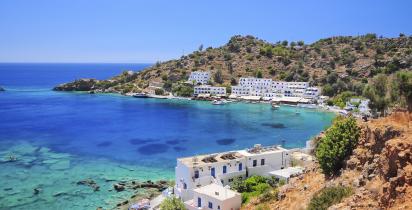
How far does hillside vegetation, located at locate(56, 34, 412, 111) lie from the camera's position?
12050 cm

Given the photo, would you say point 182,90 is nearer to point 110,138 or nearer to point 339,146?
point 110,138

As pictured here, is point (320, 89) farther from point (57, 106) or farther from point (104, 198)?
point (104, 198)

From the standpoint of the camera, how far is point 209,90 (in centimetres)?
13062

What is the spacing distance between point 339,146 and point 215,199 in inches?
443

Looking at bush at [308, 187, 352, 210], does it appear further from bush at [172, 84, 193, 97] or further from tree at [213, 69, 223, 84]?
tree at [213, 69, 223, 84]

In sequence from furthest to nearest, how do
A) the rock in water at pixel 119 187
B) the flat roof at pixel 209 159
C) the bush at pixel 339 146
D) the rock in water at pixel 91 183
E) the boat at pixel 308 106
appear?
the boat at pixel 308 106 → the rock in water at pixel 91 183 → the rock in water at pixel 119 187 → the flat roof at pixel 209 159 → the bush at pixel 339 146

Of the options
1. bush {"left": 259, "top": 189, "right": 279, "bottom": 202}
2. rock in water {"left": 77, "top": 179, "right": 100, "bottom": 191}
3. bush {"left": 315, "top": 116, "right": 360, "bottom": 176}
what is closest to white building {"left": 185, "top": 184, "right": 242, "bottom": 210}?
bush {"left": 259, "top": 189, "right": 279, "bottom": 202}

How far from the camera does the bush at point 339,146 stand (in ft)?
69.2

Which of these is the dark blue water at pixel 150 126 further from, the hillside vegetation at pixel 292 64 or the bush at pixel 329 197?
the bush at pixel 329 197

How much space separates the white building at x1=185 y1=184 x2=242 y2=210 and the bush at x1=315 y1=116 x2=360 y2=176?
934 centimetres

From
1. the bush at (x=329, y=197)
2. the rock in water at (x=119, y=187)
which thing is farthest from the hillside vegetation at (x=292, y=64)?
the bush at (x=329, y=197)

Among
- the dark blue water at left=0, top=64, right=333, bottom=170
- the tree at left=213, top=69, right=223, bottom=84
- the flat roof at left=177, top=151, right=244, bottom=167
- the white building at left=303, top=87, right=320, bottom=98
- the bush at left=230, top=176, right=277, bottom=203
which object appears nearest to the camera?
the bush at left=230, top=176, right=277, bottom=203

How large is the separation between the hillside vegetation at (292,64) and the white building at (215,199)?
280 feet

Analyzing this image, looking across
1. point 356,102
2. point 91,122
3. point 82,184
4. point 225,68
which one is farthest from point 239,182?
point 225,68
